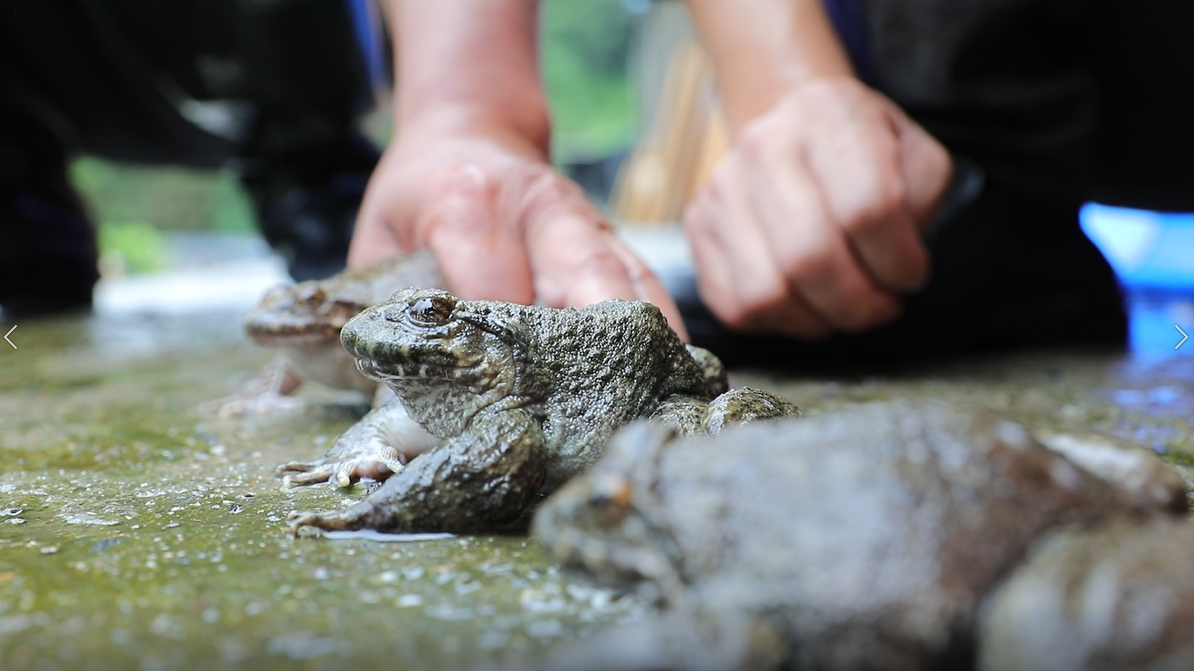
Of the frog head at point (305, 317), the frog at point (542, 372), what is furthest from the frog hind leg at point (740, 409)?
the frog head at point (305, 317)

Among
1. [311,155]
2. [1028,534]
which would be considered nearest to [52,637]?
[1028,534]

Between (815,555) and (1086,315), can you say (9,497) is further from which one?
(1086,315)

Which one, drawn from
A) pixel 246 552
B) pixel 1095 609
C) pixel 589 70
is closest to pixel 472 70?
pixel 246 552

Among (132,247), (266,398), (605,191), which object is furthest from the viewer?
(605,191)

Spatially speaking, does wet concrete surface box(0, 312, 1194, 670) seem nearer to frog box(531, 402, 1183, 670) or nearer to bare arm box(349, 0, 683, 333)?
frog box(531, 402, 1183, 670)

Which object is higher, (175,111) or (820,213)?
(175,111)

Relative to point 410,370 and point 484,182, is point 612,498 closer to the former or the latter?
point 410,370
